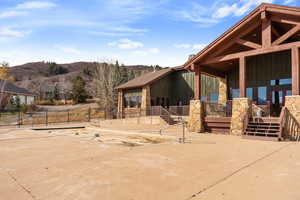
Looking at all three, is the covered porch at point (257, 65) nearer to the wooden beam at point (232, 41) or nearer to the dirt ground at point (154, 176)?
the wooden beam at point (232, 41)

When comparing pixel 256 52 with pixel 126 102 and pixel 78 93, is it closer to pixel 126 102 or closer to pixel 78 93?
pixel 126 102

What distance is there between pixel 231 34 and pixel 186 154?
8.98m

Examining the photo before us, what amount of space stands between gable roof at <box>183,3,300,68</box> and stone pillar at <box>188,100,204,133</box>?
2930 millimetres

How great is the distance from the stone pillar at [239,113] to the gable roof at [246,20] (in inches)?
150

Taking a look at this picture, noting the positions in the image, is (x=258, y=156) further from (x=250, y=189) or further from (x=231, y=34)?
(x=231, y=34)

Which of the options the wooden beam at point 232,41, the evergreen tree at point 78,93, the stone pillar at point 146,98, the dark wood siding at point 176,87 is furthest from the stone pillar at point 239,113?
the evergreen tree at point 78,93

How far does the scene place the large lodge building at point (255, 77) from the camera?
10156 mm

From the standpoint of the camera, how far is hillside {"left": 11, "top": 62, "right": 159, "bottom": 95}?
240 ft

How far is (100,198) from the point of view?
10.7 feet

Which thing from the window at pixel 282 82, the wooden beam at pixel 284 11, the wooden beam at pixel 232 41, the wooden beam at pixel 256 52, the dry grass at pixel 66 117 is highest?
the wooden beam at pixel 284 11

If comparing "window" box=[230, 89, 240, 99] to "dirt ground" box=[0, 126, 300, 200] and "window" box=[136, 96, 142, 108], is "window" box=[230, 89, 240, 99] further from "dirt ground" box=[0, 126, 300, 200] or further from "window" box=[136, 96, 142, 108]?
"dirt ground" box=[0, 126, 300, 200]

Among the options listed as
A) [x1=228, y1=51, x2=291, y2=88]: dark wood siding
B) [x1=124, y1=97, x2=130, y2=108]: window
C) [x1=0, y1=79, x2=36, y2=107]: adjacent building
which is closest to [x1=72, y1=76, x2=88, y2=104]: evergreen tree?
[x1=0, y1=79, x2=36, y2=107]: adjacent building

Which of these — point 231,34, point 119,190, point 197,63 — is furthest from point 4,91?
point 119,190

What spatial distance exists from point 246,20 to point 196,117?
21.1ft
